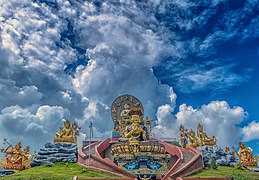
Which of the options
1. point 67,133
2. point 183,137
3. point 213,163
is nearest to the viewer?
point 213,163

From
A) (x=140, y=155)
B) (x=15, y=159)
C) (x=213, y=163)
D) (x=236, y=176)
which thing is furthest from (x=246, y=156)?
(x=15, y=159)

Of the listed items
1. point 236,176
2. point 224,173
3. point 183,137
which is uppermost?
point 183,137

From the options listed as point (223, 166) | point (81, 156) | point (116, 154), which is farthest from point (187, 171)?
point (81, 156)

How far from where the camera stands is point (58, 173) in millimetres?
23031

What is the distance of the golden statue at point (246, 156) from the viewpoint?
28.7 m

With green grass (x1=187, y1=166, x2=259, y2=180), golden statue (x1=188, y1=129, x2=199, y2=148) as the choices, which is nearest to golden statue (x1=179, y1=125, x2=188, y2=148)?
golden statue (x1=188, y1=129, x2=199, y2=148)

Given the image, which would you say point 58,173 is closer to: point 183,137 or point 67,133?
point 67,133

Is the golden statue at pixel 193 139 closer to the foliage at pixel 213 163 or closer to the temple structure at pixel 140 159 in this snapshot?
the temple structure at pixel 140 159

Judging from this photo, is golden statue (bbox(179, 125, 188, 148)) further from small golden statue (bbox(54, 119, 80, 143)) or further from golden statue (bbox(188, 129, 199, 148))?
small golden statue (bbox(54, 119, 80, 143))

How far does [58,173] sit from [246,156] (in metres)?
19.3

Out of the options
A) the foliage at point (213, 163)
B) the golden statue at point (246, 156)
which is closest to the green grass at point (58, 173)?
the foliage at point (213, 163)

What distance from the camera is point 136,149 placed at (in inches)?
1073

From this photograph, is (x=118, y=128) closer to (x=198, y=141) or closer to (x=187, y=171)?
(x=198, y=141)

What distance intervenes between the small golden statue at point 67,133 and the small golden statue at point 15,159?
3.83m
